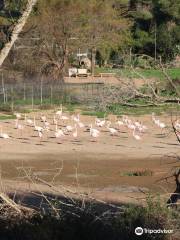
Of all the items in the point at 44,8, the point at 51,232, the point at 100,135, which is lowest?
the point at 100,135

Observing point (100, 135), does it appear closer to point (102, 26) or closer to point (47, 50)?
point (47, 50)

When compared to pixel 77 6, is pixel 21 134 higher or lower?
lower

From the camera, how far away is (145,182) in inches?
872

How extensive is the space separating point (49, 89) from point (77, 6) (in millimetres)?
21119

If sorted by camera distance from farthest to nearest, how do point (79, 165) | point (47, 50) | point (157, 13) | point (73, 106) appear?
point (157, 13), point (47, 50), point (73, 106), point (79, 165)

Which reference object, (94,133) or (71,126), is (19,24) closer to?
(94,133)

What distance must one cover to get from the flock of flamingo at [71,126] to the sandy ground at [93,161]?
0.90ft

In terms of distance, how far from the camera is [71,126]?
37.3m

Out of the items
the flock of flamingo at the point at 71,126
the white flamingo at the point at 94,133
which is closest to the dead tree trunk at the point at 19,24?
the flock of flamingo at the point at 71,126

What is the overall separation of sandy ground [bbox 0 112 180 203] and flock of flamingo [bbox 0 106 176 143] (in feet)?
0.90

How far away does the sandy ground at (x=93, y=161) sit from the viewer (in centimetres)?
2066

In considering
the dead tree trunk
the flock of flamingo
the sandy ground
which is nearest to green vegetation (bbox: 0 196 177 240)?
the dead tree trunk

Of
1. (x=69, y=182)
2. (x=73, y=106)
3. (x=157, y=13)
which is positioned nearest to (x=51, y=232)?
(x=69, y=182)

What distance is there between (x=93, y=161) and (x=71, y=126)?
1030 cm
